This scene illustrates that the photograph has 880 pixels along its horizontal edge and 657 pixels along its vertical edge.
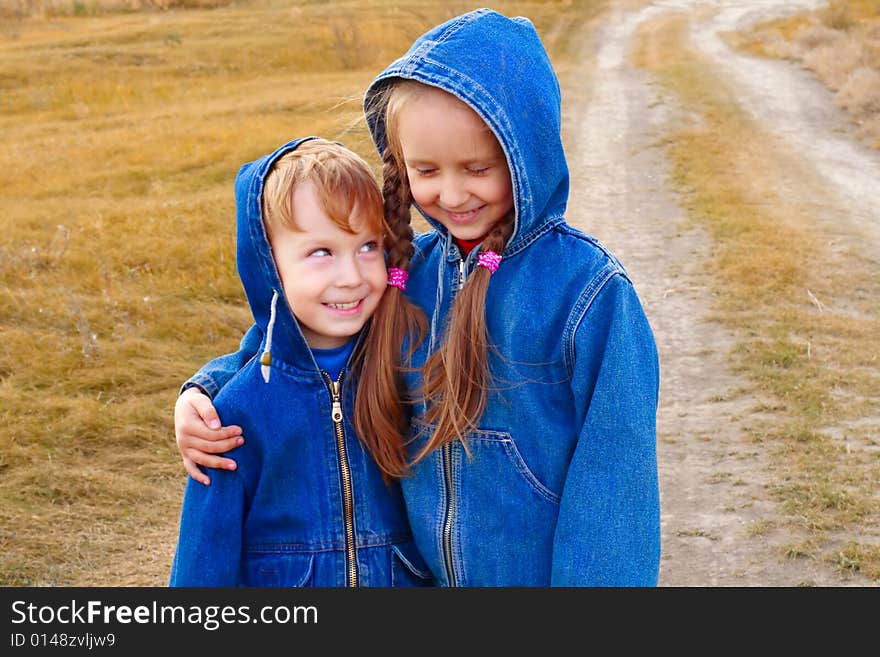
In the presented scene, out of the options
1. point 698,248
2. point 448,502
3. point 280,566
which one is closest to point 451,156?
point 448,502

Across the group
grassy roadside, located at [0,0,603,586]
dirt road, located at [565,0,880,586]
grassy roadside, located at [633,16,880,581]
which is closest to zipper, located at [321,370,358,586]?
grassy roadside, located at [0,0,603,586]

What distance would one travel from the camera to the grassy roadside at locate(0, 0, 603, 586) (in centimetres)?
427

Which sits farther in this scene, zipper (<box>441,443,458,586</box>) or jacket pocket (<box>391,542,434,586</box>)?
jacket pocket (<box>391,542,434,586</box>)

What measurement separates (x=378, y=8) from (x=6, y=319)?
19.8m

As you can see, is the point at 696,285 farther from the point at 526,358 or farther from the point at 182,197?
the point at 526,358

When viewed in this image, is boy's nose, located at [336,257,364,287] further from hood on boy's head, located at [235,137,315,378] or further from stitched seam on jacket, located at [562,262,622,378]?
stitched seam on jacket, located at [562,262,622,378]

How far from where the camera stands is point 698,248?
8.65 meters

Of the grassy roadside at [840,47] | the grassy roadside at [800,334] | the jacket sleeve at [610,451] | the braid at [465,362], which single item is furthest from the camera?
the grassy roadside at [840,47]

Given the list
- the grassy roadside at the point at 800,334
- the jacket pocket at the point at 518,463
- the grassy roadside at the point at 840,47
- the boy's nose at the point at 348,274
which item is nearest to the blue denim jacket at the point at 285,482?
the boy's nose at the point at 348,274

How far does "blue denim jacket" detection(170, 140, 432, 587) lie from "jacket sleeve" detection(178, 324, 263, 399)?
6 centimetres

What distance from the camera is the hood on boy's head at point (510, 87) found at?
6.50 feet

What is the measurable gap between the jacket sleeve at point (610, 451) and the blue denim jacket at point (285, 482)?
1.44 feet

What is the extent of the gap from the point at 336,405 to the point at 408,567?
0.38 m

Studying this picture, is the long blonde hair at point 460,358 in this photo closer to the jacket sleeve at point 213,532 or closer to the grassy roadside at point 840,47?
the jacket sleeve at point 213,532
